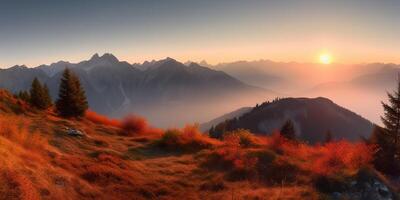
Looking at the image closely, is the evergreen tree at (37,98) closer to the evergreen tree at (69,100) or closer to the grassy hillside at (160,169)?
the evergreen tree at (69,100)

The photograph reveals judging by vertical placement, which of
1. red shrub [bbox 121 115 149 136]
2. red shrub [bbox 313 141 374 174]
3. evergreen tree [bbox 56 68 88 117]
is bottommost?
red shrub [bbox 313 141 374 174]

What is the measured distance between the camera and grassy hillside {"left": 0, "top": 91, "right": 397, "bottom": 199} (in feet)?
63.6

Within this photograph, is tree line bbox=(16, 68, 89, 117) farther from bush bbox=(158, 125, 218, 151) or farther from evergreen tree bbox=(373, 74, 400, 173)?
evergreen tree bbox=(373, 74, 400, 173)

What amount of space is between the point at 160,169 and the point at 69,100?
36.1 meters

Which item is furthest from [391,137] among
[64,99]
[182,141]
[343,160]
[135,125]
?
[64,99]

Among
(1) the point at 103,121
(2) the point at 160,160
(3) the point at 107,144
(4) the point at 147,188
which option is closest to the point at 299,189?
(4) the point at 147,188

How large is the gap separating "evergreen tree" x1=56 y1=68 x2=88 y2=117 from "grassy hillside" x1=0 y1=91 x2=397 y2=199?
7.59 m

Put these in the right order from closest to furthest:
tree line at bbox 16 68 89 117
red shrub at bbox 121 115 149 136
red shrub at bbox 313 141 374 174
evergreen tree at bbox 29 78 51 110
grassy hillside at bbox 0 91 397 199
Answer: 1. grassy hillside at bbox 0 91 397 199
2. red shrub at bbox 313 141 374 174
3. evergreen tree at bbox 29 78 51 110
4. tree line at bbox 16 68 89 117
5. red shrub at bbox 121 115 149 136

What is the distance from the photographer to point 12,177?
53.5ft

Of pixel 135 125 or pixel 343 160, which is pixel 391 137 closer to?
pixel 343 160

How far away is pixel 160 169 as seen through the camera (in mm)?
32625

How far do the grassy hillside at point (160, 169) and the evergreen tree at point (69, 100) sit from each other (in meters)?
7.59

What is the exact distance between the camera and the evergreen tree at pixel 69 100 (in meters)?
60.0

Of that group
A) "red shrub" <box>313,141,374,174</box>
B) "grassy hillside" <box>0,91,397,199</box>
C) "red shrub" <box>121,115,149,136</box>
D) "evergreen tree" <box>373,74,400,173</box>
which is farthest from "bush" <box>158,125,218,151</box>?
"evergreen tree" <box>373,74,400,173</box>
